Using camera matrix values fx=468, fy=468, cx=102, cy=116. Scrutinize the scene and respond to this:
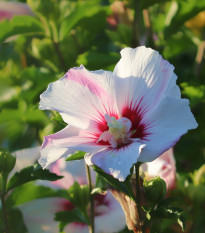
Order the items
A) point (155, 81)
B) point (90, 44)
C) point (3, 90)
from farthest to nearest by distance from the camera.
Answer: point (3, 90) < point (90, 44) < point (155, 81)

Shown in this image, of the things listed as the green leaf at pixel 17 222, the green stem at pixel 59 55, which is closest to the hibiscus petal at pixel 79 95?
the green leaf at pixel 17 222

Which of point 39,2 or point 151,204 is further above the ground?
point 39,2

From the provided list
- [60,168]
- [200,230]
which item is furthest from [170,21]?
[200,230]

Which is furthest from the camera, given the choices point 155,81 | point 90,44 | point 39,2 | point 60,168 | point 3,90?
point 3,90

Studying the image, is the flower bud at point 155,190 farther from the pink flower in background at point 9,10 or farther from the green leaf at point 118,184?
the pink flower in background at point 9,10

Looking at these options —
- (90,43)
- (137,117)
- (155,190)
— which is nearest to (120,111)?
(137,117)

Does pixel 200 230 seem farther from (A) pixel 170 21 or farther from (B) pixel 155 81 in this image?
(B) pixel 155 81

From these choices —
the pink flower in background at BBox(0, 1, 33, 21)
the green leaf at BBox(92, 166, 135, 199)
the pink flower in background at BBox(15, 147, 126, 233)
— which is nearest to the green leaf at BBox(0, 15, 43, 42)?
the pink flower in background at BBox(0, 1, 33, 21)
